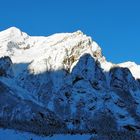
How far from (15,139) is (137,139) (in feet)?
90.9

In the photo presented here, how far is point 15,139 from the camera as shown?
9769cm

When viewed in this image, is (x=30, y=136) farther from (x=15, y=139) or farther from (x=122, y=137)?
(x=122, y=137)

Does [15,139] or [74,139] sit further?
[74,139]

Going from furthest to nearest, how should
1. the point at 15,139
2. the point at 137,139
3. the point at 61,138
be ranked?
the point at 137,139, the point at 61,138, the point at 15,139

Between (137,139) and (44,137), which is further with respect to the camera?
(137,139)

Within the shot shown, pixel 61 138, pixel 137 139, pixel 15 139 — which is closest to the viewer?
pixel 15 139

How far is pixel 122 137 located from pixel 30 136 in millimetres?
19212

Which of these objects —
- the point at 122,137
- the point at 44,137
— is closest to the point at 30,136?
the point at 44,137

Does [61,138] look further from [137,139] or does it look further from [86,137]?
[137,139]

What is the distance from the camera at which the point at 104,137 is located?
105125mm

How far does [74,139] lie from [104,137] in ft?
20.0

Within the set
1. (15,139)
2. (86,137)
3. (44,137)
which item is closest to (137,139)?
(86,137)

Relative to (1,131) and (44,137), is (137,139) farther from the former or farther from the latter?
(1,131)

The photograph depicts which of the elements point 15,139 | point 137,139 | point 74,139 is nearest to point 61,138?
point 74,139
